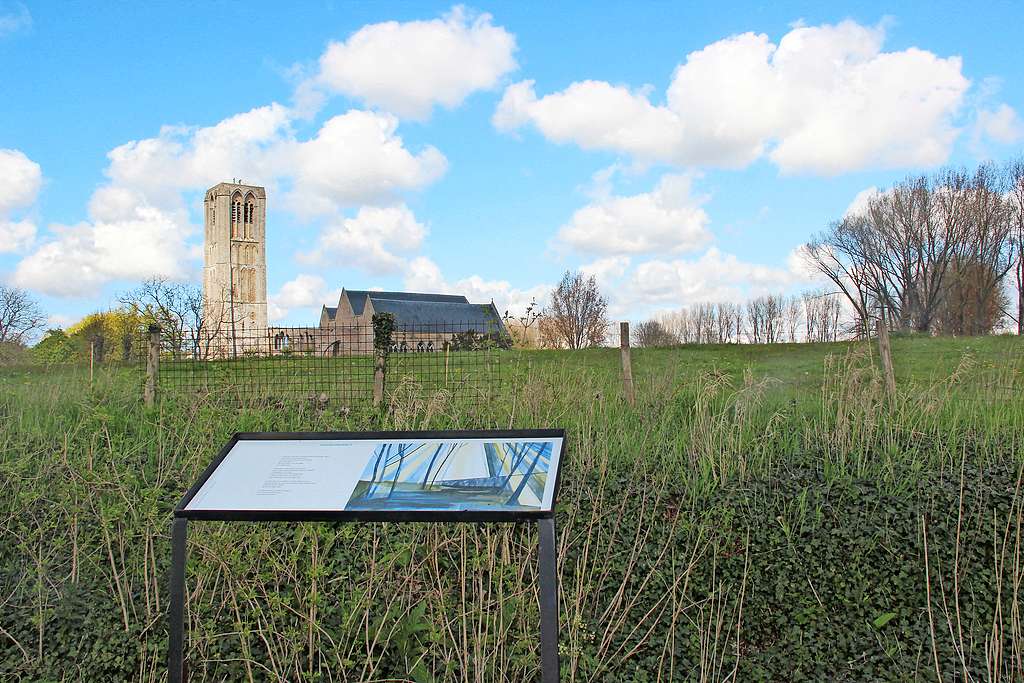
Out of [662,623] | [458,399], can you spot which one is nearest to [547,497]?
[662,623]

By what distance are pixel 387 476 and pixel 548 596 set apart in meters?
0.82

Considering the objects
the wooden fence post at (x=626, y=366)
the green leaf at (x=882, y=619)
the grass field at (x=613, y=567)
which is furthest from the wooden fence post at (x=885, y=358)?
the green leaf at (x=882, y=619)

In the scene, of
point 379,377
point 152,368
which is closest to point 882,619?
point 379,377

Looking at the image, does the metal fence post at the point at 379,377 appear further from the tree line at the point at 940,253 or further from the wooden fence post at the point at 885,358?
the tree line at the point at 940,253

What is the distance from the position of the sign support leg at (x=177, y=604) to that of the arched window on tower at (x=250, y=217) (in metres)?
78.8

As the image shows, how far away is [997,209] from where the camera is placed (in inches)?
1243

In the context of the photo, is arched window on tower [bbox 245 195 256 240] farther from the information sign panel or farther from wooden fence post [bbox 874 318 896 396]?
the information sign panel

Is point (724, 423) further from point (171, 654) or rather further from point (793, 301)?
point (793, 301)

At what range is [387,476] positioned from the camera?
316 cm

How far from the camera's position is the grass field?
4059 millimetres

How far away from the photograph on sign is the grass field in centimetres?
42

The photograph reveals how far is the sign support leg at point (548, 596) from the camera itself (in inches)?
Result: 107

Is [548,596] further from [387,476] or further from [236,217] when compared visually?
[236,217]

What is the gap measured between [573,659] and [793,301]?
4382 centimetres
